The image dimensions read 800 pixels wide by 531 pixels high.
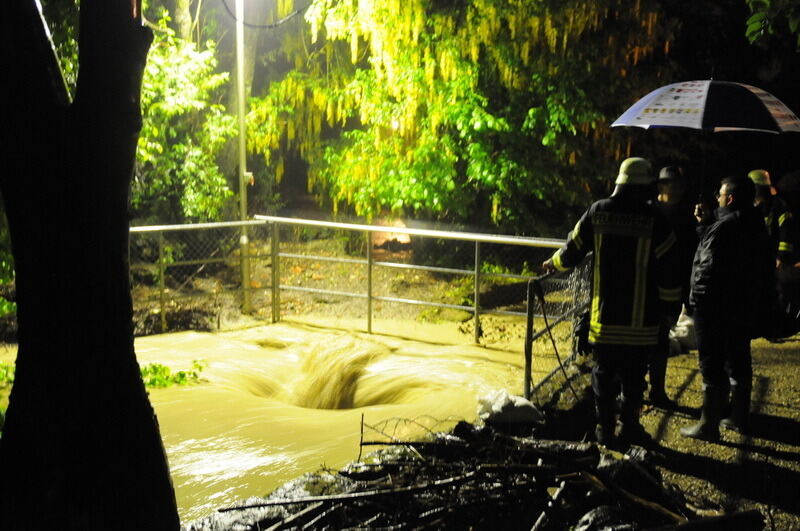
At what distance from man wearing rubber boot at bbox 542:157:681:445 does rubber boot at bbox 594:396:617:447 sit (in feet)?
0.47

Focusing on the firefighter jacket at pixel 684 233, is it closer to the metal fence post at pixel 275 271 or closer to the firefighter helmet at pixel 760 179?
the firefighter helmet at pixel 760 179

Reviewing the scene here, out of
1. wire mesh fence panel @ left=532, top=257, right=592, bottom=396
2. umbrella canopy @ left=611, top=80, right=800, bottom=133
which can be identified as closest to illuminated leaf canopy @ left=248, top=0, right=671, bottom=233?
wire mesh fence panel @ left=532, top=257, right=592, bottom=396

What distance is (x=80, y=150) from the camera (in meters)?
3.65

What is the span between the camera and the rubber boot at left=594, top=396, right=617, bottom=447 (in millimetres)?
5281

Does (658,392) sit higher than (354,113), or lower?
lower

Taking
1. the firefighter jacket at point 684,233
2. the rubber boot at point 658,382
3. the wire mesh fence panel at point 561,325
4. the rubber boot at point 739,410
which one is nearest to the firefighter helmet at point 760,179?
the firefighter jacket at point 684,233

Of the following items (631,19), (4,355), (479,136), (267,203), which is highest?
(631,19)

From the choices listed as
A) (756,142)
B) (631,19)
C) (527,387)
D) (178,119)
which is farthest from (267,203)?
(527,387)

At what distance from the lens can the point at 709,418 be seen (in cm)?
554

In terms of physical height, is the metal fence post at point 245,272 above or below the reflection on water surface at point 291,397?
above

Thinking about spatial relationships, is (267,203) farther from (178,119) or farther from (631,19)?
(631,19)

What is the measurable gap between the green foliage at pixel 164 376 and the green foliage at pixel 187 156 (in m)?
4.70

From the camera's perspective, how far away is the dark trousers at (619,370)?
201 inches

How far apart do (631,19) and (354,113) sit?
5.41 metres
